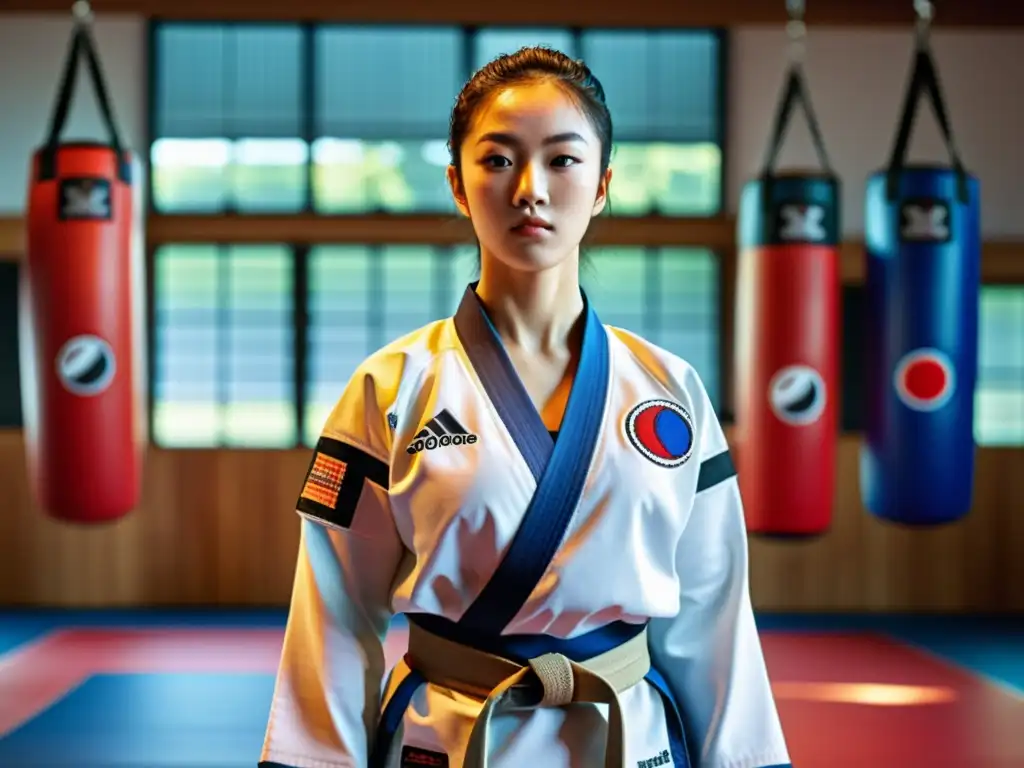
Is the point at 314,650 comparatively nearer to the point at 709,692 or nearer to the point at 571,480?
the point at 571,480

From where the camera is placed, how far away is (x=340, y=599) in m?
1.36

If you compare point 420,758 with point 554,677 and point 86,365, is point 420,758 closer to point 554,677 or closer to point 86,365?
point 554,677

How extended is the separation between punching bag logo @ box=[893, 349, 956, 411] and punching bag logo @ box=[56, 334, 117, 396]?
3131 mm

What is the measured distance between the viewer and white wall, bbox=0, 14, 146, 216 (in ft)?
22.7

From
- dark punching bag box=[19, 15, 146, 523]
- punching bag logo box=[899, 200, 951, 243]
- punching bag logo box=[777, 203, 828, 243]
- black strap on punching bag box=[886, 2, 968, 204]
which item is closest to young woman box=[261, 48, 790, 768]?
black strap on punching bag box=[886, 2, 968, 204]

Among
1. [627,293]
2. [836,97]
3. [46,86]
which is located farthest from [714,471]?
[46,86]

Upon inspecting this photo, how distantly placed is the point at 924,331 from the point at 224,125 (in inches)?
167

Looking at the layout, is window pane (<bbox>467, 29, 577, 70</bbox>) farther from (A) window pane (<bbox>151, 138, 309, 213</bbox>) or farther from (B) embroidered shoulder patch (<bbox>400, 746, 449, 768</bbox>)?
(B) embroidered shoulder patch (<bbox>400, 746, 449, 768</bbox>)

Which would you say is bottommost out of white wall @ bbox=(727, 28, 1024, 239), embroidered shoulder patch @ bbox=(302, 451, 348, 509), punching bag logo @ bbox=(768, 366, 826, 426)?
punching bag logo @ bbox=(768, 366, 826, 426)

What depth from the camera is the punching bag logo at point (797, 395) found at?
5121mm

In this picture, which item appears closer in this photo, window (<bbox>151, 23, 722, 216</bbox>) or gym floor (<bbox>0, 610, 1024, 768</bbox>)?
gym floor (<bbox>0, 610, 1024, 768</bbox>)

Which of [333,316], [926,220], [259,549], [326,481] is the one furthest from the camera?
[333,316]

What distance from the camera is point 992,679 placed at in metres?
5.35

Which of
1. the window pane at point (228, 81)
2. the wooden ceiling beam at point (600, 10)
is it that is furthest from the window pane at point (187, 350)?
the wooden ceiling beam at point (600, 10)
